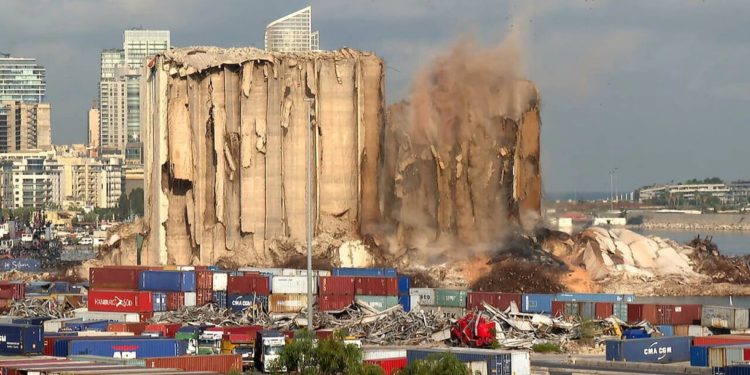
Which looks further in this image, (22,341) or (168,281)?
(168,281)

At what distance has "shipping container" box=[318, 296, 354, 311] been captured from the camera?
88688 millimetres

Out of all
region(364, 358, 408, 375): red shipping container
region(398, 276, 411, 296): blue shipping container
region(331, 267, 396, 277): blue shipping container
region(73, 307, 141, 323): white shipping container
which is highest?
region(331, 267, 396, 277): blue shipping container

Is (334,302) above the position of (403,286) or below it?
below

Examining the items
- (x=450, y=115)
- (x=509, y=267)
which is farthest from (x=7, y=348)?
(x=450, y=115)

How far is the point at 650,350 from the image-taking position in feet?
226

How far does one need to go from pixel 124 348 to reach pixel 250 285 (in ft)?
99.6

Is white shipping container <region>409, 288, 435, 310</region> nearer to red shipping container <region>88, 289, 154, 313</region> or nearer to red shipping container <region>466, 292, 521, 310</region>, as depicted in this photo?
red shipping container <region>466, 292, 521, 310</region>

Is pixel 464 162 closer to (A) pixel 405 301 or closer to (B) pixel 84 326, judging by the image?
(A) pixel 405 301

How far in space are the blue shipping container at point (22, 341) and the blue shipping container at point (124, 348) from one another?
2425mm

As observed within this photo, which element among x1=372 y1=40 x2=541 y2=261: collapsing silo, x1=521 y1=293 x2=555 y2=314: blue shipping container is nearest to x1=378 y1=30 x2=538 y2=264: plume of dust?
x1=372 y1=40 x2=541 y2=261: collapsing silo

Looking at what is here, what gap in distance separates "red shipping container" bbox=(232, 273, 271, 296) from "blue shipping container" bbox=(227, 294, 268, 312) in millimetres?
343

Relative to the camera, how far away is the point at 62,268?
146875 millimetres

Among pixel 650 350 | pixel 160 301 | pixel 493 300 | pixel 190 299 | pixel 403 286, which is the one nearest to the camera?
pixel 650 350

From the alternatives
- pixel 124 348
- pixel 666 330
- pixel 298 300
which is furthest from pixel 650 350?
pixel 298 300
